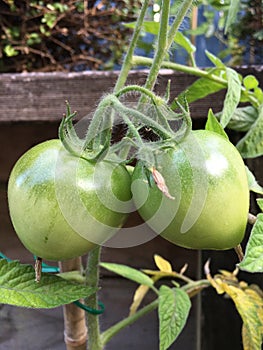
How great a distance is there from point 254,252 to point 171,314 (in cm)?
23

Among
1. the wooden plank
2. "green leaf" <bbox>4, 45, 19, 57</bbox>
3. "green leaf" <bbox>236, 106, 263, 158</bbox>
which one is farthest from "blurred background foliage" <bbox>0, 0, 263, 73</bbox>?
"green leaf" <bbox>236, 106, 263, 158</bbox>

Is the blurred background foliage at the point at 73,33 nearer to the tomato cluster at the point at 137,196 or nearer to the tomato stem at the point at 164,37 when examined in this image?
the tomato stem at the point at 164,37

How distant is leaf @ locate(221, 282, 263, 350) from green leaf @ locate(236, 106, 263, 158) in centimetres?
17

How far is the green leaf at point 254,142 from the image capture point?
1.81ft

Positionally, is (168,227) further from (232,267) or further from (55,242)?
(232,267)

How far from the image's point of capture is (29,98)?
696mm

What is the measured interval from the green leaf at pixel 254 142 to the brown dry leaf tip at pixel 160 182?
1.00 feet

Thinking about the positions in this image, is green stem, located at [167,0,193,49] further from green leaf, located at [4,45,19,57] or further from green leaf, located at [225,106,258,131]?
green leaf, located at [4,45,19,57]

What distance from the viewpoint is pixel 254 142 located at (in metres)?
0.56

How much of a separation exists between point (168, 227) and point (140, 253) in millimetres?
596

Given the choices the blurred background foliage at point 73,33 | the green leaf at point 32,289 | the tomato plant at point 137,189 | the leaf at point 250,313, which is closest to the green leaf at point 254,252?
the tomato plant at point 137,189

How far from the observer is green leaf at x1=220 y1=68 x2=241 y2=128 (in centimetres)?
46

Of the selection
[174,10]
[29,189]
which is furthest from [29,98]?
[29,189]

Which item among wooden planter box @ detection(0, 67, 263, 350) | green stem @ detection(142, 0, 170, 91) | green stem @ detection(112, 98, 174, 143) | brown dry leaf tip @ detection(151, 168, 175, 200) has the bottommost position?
wooden planter box @ detection(0, 67, 263, 350)
